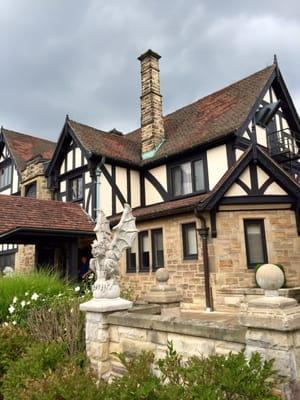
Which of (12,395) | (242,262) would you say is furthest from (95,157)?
(12,395)

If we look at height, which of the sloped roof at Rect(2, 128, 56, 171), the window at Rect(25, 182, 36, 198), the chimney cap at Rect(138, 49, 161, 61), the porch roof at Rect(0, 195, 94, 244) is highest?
the chimney cap at Rect(138, 49, 161, 61)

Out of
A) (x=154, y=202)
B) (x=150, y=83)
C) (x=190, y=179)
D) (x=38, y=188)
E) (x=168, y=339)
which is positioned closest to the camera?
(x=168, y=339)

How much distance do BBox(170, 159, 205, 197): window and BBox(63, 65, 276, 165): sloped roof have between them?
0.65 meters

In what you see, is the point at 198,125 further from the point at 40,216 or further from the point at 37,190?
the point at 37,190

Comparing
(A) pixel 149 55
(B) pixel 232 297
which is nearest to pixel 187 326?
(B) pixel 232 297

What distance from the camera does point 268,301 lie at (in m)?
3.13

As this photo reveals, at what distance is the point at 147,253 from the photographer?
1228 centimetres

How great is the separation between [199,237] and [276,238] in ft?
7.72

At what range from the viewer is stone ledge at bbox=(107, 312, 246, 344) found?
341 cm

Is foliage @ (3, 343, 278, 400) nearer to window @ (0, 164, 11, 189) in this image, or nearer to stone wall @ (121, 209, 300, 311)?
stone wall @ (121, 209, 300, 311)

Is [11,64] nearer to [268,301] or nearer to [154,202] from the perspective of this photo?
[154,202]

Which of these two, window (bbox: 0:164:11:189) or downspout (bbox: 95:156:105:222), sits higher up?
window (bbox: 0:164:11:189)

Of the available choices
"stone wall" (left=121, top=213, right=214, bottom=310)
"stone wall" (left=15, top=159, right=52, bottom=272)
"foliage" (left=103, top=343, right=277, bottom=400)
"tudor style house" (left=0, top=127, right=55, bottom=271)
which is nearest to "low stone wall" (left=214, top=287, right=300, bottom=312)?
"stone wall" (left=121, top=213, right=214, bottom=310)

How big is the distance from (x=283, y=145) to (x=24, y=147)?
14653mm
